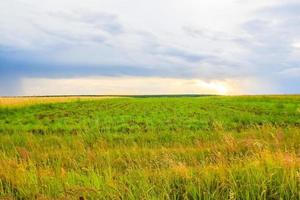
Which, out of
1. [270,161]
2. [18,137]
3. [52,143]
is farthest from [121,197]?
[18,137]

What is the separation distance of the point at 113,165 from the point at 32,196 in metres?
3.46

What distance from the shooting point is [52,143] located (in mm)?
15328

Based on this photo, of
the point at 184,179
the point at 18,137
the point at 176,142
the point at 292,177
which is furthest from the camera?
the point at 18,137

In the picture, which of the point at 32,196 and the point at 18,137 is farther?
the point at 18,137

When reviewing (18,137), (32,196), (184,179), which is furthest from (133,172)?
(18,137)

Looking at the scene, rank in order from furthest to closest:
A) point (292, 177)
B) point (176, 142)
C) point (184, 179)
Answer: point (176, 142), point (184, 179), point (292, 177)

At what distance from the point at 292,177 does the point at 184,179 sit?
1.58 m

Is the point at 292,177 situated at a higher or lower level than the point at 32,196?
higher

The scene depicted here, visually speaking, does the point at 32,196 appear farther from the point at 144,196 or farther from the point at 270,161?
the point at 270,161

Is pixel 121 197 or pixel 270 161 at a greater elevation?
pixel 270 161

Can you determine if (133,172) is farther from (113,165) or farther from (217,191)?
(113,165)

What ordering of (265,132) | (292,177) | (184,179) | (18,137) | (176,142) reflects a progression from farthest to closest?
(18,137) → (176,142) → (265,132) → (184,179) → (292,177)

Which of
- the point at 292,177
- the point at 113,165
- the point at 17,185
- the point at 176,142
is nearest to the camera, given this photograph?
the point at 292,177

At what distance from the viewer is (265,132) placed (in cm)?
1350
